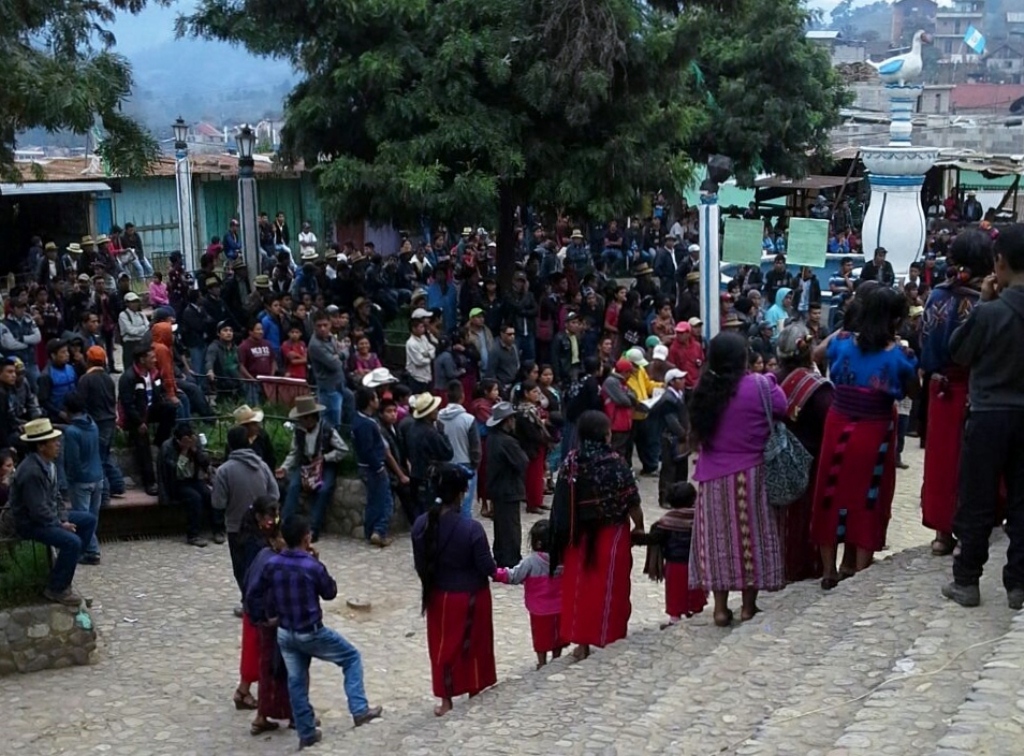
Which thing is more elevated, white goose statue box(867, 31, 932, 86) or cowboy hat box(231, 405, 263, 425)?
white goose statue box(867, 31, 932, 86)

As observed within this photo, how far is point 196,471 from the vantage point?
11.4 meters

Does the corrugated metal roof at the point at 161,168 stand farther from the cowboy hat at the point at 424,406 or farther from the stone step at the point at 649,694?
the stone step at the point at 649,694

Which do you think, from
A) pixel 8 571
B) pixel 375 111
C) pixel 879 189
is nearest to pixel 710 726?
pixel 8 571

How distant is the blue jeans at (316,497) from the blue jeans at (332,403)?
0.94m

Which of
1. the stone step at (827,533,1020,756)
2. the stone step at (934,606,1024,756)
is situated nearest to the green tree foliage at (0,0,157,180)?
the stone step at (827,533,1020,756)

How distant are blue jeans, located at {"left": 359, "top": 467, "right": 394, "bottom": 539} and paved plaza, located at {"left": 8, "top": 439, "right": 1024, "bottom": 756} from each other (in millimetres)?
454

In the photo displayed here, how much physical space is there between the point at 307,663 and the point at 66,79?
17.9ft

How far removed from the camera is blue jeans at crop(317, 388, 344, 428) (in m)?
12.5

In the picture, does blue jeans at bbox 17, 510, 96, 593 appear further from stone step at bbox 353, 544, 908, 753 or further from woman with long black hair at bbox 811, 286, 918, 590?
woman with long black hair at bbox 811, 286, 918, 590

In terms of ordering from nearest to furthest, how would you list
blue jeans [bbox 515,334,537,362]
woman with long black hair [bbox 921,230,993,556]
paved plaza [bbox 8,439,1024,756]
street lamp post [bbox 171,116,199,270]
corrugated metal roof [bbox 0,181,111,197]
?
1. paved plaza [bbox 8,439,1024,756]
2. woman with long black hair [bbox 921,230,993,556]
3. blue jeans [bbox 515,334,537,362]
4. street lamp post [bbox 171,116,199,270]
5. corrugated metal roof [bbox 0,181,111,197]

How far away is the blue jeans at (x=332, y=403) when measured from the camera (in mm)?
12492

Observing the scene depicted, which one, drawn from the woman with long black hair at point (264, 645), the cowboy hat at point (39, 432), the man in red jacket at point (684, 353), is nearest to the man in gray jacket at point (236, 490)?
the woman with long black hair at point (264, 645)

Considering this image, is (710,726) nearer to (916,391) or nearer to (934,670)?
(934,670)

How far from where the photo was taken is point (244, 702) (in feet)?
27.3
